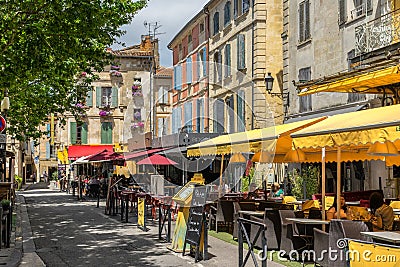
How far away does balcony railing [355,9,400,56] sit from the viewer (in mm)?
16031

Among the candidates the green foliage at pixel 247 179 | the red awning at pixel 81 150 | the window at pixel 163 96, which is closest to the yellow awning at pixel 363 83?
the green foliage at pixel 247 179

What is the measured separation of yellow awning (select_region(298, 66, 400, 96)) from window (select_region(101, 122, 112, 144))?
1491 inches

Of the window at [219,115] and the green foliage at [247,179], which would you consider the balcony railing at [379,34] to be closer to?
the green foliage at [247,179]

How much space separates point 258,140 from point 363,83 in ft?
12.4

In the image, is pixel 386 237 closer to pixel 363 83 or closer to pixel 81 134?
pixel 363 83

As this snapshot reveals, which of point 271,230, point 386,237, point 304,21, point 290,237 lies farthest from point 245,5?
point 386,237

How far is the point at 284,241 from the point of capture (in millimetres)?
11086

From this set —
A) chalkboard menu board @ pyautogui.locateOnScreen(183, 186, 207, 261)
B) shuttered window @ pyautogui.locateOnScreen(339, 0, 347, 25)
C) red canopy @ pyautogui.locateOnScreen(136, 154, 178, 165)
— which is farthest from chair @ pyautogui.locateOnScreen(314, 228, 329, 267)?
red canopy @ pyautogui.locateOnScreen(136, 154, 178, 165)

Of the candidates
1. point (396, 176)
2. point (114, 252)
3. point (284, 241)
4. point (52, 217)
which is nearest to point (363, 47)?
point (396, 176)

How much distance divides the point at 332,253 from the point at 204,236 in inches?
125

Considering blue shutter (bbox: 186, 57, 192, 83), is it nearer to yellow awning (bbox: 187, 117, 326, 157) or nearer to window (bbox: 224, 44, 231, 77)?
window (bbox: 224, 44, 231, 77)

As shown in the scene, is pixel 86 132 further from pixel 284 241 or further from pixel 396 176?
pixel 284 241

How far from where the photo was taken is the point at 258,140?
13.5 meters

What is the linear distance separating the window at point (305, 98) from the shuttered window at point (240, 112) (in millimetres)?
5473
